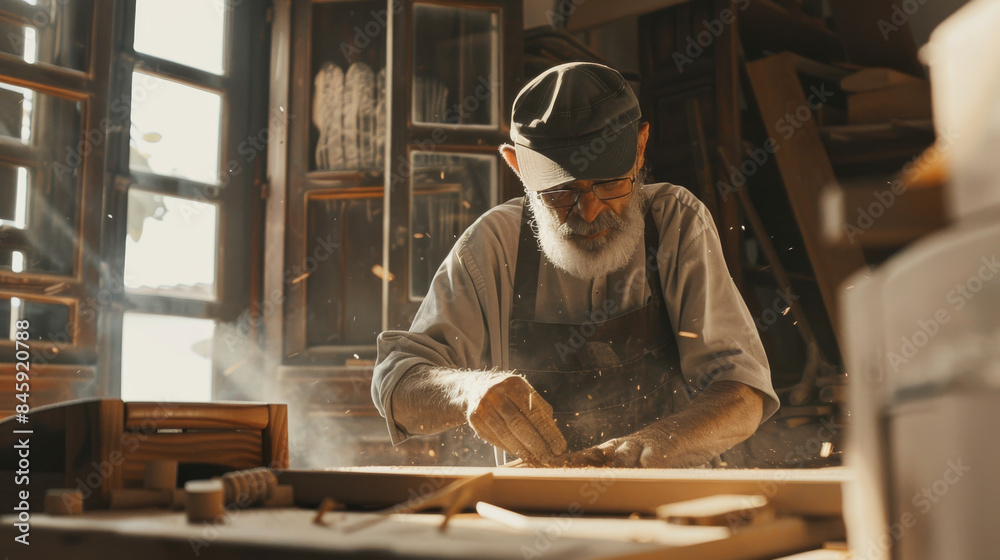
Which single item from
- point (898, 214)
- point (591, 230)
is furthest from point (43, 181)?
point (898, 214)

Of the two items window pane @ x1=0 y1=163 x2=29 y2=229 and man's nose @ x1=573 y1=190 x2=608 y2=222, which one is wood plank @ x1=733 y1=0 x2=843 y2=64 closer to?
man's nose @ x1=573 y1=190 x2=608 y2=222

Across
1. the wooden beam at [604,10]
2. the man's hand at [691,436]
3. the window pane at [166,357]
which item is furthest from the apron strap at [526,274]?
the window pane at [166,357]

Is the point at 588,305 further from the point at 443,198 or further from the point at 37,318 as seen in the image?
the point at 37,318

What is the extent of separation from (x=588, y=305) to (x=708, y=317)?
1.00 ft

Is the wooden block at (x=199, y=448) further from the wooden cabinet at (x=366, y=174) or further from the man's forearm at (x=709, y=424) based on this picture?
the wooden cabinet at (x=366, y=174)

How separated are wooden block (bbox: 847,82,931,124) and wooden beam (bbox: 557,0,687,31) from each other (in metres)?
1.17

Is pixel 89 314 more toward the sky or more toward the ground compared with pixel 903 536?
more toward the sky

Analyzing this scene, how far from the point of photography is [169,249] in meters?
3.46

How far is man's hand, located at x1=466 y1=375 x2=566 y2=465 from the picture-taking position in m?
1.27

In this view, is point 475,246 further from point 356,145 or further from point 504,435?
point 356,145

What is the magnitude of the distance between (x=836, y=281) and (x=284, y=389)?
8.13 ft

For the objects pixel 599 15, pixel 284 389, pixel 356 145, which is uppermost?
pixel 599 15

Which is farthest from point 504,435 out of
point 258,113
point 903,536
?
point 258,113

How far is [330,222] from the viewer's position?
362cm
